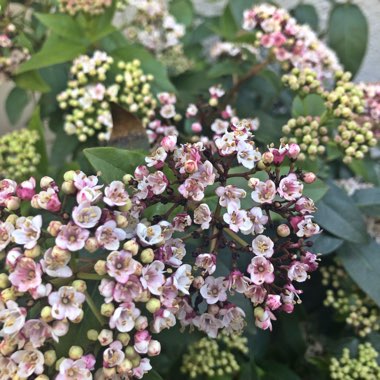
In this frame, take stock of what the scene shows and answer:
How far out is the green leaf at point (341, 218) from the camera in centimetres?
93

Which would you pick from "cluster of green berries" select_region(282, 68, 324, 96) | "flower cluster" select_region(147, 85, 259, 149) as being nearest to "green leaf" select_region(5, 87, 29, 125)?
"flower cluster" select_region(147, 85, 259, 149)

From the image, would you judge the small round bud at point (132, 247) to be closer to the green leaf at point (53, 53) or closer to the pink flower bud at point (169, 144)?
the pink flower bud at point (169, 144)

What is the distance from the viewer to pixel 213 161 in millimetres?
665

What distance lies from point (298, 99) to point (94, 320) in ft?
1.91

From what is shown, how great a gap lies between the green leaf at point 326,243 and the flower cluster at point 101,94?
40 cm

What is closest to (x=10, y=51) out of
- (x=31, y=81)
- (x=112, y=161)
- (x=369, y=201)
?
(x=31, y=81)

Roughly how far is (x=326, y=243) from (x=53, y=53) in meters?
0.66

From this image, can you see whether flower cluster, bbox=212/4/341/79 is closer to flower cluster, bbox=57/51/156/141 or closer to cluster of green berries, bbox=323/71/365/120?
cluster of green berries, bbox=323/71/365/120

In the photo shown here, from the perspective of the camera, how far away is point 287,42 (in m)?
1.10

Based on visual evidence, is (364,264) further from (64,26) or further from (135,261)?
(64,26)

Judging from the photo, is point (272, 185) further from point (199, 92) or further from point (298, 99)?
point (199, 92)

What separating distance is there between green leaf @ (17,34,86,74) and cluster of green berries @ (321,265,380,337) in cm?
69

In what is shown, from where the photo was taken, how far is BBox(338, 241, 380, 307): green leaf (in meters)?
0.96

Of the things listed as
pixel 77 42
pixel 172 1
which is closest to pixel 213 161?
pixel 77 42
